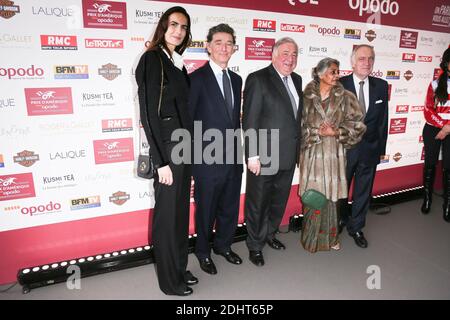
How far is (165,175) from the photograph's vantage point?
187 centimetres

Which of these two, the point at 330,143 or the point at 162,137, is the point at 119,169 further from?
the point at 330,143

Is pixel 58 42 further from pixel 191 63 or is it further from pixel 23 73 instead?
pixel 191 63

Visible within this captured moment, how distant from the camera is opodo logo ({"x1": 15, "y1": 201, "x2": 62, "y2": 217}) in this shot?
2.40m

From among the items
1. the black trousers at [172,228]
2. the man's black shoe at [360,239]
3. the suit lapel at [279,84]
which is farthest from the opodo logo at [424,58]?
the black trousers at [172,228]

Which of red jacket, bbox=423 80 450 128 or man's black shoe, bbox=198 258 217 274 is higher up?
red jacket, bbox=423 80 450 128

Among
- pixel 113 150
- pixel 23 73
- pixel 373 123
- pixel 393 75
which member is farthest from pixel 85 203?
pixel 393 75

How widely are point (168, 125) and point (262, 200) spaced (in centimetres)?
107

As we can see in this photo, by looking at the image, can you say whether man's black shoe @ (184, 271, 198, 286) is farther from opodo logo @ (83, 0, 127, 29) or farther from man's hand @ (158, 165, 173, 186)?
opodo logo @ (83, 0, 127, 29)

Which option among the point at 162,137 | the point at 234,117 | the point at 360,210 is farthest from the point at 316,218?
the point at 162,137

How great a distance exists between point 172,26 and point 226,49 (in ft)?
1.52

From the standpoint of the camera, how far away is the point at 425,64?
4.00 m

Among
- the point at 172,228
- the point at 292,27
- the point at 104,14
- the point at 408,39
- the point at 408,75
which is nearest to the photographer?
the point at 172,228

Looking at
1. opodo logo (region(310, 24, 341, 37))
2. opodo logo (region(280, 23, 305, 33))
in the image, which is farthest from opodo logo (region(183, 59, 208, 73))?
opodo logo (region(310, 24, 341, 37))

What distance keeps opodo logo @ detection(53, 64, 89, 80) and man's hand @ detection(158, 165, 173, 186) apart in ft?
3.55
